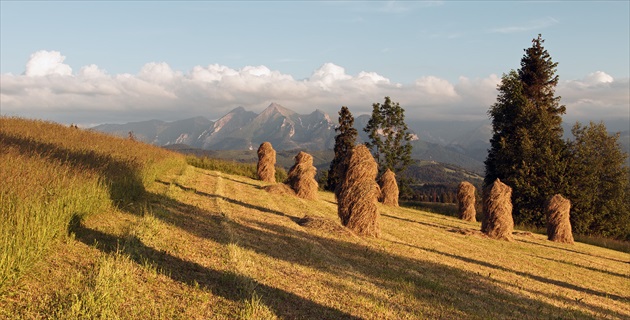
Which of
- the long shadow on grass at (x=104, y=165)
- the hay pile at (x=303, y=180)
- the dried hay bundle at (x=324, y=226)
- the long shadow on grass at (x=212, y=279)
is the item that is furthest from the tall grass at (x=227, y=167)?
the long shadow on grass at (x=212, y=279)

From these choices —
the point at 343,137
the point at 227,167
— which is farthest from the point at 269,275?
the point at 343,137

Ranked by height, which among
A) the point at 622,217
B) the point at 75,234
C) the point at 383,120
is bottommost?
the point at 622,217

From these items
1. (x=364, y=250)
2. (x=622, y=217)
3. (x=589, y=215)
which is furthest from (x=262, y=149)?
(x=622, y=217)

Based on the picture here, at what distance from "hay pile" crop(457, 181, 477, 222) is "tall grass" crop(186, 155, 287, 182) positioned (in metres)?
17.2

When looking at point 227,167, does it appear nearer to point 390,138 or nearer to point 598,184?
point 390,138

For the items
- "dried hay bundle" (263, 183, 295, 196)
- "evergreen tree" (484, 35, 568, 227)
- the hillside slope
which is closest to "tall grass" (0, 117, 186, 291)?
the hillside slope

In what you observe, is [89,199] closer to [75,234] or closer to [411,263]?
[75,234]

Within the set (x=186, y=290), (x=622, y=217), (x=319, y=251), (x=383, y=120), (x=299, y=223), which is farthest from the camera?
(x=383, y=120)

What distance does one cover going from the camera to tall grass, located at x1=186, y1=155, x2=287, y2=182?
4178 cm

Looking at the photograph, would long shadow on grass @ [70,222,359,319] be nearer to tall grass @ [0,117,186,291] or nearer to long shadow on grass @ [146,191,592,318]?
long shadow on grass @ [146,191,592,318]

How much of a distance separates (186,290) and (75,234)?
12.4 ft

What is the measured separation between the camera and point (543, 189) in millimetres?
40625

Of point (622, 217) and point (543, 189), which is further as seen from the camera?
point (622, 217)

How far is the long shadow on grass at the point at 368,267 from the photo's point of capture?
28.8 ft
